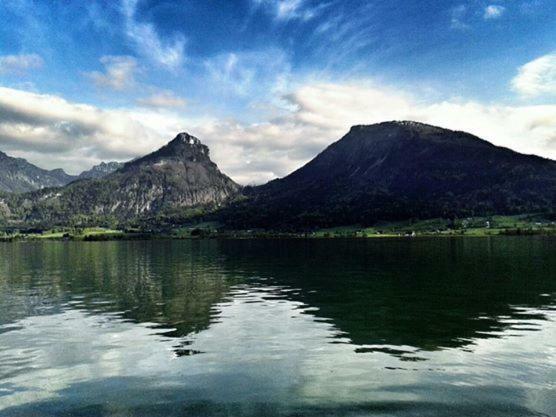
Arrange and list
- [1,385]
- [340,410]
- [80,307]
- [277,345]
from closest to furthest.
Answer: [340,410]
[1,385]
[277,345]
[80,307]

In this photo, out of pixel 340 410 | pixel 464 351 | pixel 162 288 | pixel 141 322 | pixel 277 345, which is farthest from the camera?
pixel 162 288

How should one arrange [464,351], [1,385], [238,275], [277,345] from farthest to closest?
[238,275] → [277,345] → [464,351] → [1,385]

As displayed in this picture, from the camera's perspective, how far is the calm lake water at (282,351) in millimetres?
25672

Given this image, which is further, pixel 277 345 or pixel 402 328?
pixel 402 328

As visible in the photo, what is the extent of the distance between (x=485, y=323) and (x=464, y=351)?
43.1ft

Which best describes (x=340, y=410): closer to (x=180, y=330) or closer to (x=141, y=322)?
(x=180, y=330)

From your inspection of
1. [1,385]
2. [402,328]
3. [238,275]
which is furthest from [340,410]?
[238,275]

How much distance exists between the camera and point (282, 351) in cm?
3766

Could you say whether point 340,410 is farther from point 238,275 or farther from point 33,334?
point 238,275

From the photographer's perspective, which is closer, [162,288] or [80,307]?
[80,307]

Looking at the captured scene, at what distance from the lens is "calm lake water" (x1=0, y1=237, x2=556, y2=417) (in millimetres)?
25672

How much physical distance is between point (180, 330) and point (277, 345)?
454 inches

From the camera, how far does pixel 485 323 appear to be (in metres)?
47.8

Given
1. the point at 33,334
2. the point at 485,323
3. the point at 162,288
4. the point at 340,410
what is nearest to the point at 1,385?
the point at 33,334
